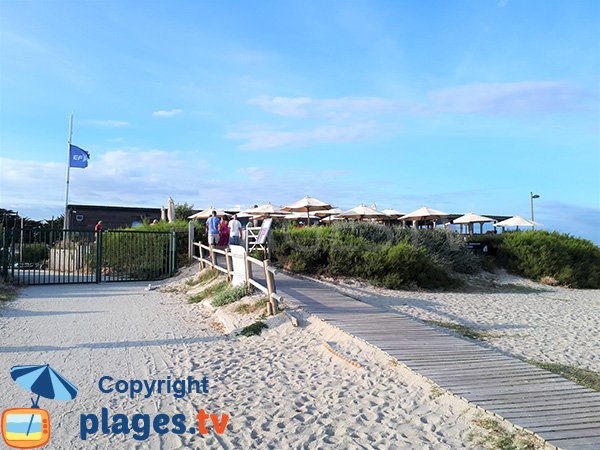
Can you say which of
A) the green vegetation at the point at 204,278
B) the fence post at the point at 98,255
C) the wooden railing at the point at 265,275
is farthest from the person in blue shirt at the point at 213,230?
the fence post at the point at 98,255

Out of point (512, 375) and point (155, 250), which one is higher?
point (155, 250)

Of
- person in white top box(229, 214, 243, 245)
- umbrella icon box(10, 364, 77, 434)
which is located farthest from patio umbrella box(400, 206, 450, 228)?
umbrella icon box(10, 364, 77, 434)

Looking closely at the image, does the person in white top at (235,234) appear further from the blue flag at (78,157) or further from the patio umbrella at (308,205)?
the blue flag at (78,157)

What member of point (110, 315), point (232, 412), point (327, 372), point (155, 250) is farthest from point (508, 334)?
point (155, 250)

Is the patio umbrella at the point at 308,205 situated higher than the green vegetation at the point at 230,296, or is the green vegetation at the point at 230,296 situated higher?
the patio umbrella at the point at 308,205

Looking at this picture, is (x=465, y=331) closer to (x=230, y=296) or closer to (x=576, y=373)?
(x=576, y=373)

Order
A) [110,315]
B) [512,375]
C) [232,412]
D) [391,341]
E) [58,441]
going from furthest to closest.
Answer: [110,315] → [391,341] → [512,375] → [232,412] → [58,441]

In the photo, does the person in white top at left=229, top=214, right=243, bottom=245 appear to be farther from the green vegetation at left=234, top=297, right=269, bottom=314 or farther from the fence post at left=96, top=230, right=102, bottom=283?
the green vegetation at left=234, top=297, right=269, bottom=314

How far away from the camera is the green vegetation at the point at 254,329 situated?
878 centimetres

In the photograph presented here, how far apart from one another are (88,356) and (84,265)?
40.0 feet

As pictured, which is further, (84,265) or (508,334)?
(84,265)

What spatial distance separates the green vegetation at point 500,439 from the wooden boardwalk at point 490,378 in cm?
9

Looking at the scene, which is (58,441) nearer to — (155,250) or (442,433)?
(442,433)

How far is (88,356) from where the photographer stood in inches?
296
